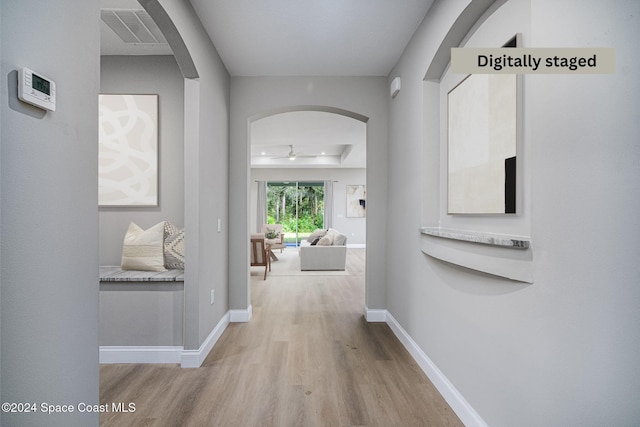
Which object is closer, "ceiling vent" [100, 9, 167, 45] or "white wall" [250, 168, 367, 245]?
"ceiling vent" [100, 9, 167, 45]

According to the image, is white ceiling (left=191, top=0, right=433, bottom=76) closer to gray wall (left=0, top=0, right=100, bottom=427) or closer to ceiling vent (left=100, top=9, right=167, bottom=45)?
ceiling vent (left=100, top=9, right=167, bottom=45)

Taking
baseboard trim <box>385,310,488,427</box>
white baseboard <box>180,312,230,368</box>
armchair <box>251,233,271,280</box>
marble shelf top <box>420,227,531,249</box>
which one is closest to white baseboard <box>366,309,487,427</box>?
baseboard trim <box>385,310,488,427</box>

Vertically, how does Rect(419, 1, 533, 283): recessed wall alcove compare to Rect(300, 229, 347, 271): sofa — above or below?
above

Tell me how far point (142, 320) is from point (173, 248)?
594 mm

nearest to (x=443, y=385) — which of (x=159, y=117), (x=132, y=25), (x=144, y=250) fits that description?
(x=144, y=250)

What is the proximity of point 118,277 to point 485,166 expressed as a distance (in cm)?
265

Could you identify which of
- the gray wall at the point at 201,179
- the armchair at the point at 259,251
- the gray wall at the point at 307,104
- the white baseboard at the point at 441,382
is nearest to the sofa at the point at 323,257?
the armchair at the point at 259,251

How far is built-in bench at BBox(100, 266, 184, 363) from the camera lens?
2348 millimetres

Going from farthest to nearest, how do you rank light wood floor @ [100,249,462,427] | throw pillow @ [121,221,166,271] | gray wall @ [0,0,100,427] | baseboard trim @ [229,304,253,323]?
baseboard trim @ [229,304,253,323] < throw pillow @ [121,221,166,271] < light wood floor @ [100,249,462,427] < gray wall @ [0,0,100,427]

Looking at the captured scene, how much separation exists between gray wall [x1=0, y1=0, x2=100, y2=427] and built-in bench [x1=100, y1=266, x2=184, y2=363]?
117 cm

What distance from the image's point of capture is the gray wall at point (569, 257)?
3.06ft

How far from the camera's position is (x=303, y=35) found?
253cm

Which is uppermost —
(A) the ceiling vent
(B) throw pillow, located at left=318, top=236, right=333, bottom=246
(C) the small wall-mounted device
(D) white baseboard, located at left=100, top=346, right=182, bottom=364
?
(A) the ceiling vent

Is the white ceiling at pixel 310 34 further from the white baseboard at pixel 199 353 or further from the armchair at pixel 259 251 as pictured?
the armchair at pixel 259 251
